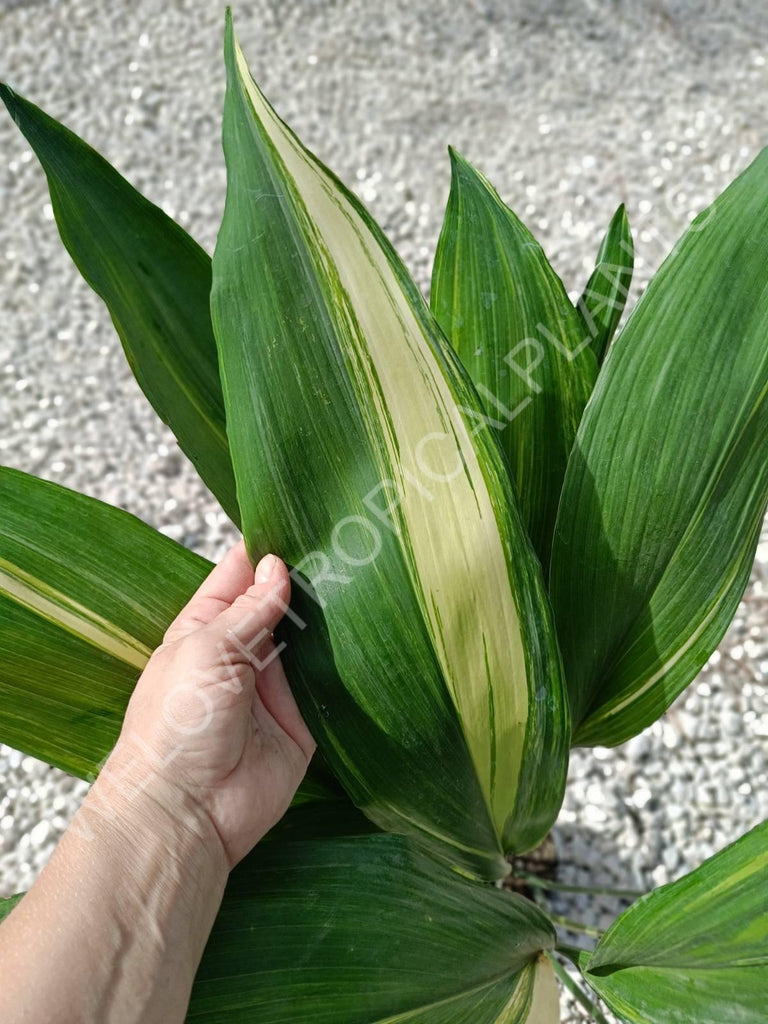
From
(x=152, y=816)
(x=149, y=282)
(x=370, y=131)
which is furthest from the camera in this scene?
(x=370, y=131)

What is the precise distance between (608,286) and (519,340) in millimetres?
72

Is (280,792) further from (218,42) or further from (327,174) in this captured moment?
(218,42)

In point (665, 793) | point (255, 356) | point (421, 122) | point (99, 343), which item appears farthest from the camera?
point (421, 122)

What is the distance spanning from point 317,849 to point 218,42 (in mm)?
1437

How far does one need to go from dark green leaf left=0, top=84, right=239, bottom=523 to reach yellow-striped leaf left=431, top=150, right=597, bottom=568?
180mm

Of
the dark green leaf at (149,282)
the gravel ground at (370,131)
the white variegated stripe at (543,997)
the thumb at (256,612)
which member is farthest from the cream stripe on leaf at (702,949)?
the gravel ground at (370,131)

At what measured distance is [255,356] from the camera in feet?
1.58

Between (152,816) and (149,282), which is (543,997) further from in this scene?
(149,282)

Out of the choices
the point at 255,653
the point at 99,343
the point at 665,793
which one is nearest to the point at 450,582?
the point at 255,653

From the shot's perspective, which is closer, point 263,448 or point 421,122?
point 263,448

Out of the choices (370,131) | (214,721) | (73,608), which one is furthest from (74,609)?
(370,131)

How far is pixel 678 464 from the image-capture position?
1.76 ft

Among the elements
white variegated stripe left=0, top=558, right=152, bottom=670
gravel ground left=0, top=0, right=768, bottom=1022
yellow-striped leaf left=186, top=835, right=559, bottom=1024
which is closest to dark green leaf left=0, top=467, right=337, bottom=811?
white variegated stripe left=0, top=558, right=152, bottom=670

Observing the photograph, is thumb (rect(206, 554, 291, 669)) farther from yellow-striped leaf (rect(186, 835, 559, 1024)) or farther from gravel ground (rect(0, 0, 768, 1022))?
gravel ground (rect(0, 0, 768, 1022))
